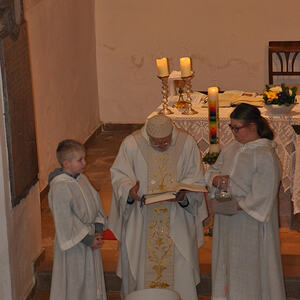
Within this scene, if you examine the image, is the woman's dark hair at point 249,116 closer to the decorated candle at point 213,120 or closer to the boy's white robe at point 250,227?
the boy's white robe at point 250,227

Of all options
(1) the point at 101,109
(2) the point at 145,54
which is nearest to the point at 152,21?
(2) the point at 145,54

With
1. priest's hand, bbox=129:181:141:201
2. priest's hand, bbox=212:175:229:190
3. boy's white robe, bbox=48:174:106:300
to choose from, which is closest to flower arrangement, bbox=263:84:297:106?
priest's hand, bbox=212:175:229:190

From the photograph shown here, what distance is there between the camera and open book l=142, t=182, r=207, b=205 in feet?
19.0

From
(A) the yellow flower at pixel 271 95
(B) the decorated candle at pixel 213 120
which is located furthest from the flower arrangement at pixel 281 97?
(B) the decorated candle at pixel 213 120

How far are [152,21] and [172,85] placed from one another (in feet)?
11.0

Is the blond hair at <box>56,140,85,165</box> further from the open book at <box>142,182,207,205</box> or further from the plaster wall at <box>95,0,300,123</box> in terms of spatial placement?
the plaster wall at <box>95,0,300,123</box>

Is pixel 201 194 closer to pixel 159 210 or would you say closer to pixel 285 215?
pixel 159 210

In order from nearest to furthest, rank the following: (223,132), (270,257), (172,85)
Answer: (270,257) < (223,132) < (172,85)

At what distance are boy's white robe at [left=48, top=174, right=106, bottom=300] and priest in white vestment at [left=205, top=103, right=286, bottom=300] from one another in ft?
3.12

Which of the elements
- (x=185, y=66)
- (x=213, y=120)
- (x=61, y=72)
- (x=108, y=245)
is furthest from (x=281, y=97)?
(x=61, y=72)

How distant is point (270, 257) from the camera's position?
19.6ft

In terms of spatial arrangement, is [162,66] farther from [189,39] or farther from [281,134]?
[189,39]

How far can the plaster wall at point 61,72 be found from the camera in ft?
29.8

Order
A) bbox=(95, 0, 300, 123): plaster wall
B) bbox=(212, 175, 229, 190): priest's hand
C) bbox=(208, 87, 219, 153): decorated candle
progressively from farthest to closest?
1. bbox=(95, 0, 300, 123): plaster wall
2. bbox=(208, 87, 219, 153): decorated candle
3. bbox=(212, 175, 229, 190): priest's hand
